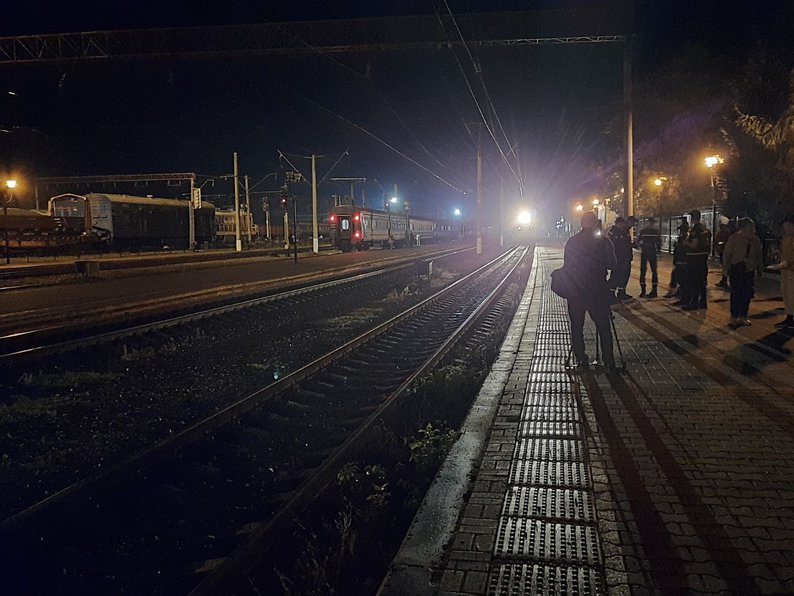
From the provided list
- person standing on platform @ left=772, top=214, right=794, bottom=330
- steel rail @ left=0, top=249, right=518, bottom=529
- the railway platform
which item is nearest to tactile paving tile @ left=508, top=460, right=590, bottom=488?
the railway platform

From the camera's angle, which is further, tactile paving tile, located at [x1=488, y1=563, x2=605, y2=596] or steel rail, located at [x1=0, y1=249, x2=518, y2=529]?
steel rail, located at [x1=0, y1=249, x2=518, y2=529]

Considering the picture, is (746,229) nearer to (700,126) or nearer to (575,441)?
(575,441)

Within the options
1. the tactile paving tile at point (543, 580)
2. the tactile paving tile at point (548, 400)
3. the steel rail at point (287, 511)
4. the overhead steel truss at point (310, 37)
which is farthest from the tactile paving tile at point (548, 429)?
the overhead steel truss at point (310, 37)

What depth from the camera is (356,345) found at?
10555 mm

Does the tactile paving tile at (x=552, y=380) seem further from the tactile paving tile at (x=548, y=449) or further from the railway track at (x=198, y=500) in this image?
the tactile paving tile at (x=548, y=449)

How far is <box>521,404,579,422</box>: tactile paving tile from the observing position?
592 centimetres

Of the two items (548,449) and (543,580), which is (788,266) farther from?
(543,580)

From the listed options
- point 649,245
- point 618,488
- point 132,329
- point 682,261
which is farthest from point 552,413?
point 649,245

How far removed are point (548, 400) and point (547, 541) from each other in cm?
303

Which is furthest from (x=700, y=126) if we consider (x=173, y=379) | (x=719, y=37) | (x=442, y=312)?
(x=173, y=379)

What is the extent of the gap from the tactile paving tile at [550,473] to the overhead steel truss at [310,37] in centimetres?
2168

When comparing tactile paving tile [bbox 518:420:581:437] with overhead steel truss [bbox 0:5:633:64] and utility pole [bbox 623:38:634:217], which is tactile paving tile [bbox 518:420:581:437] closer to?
utility pole [bbox 623:38:634:217]

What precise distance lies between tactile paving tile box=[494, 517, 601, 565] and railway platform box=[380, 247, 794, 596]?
0.01m

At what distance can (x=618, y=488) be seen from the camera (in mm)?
4258
